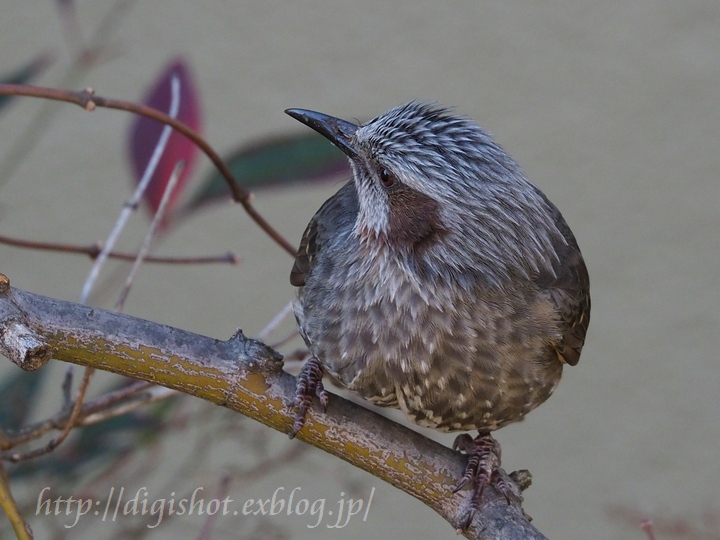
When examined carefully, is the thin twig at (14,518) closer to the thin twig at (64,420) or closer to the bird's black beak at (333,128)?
the thin twig at (64,420)

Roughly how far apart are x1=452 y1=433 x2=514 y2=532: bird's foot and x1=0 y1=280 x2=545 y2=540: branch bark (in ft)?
0.04

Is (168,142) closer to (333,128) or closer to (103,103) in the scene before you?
(333,128)

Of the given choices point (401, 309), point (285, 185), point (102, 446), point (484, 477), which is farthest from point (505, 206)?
point (102, 446)

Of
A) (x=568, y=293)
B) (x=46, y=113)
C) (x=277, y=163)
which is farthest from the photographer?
(x=46, y=113)

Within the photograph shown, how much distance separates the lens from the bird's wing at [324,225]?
1.90 metres

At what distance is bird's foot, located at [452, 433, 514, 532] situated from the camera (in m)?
1.61

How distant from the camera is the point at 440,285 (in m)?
1.67

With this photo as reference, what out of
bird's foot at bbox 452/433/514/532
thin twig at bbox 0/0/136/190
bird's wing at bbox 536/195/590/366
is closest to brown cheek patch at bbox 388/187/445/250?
bird's wing at bbox 536/195/590/366

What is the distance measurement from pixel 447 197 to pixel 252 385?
0.47 metres

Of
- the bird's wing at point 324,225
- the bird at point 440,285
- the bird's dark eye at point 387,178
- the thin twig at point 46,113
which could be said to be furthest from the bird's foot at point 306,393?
the thin twig at point 46,113

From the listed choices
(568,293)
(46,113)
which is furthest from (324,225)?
(46,113)

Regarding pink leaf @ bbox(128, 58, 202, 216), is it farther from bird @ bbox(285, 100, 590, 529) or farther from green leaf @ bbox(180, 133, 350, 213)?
bird @ bbox(285, 100, 590, 529)

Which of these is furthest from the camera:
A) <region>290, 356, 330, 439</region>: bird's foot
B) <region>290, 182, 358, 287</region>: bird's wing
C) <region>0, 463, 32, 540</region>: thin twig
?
<region>290, 182, 358, 287</region>: bird's wing

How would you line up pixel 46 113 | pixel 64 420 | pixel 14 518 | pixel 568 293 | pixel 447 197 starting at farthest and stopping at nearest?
pixel 46 113, pixel 568 293, pixel 64 420, pixel 447 197, pixel 14 518
